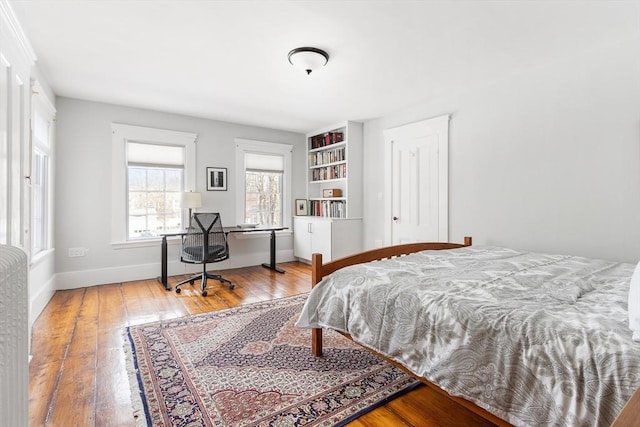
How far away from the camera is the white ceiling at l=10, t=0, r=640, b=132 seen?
2.08 meters

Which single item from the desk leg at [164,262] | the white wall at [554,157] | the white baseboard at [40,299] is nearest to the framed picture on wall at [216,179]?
the desk leg at [164,262]

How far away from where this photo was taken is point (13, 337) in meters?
0.95

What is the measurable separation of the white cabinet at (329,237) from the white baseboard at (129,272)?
0.82 m

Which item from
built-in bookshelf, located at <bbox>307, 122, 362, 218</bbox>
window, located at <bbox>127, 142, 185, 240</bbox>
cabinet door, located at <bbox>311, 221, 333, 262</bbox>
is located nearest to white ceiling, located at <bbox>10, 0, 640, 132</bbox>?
window, located at <bbox>127, 142, 185, 240</bbox>

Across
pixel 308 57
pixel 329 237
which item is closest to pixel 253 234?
pixel 329 237

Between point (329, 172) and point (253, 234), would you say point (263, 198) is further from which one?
point (329, 172)

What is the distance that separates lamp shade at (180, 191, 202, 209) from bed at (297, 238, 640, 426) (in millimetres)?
2884

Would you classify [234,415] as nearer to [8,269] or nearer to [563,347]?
[8,269]

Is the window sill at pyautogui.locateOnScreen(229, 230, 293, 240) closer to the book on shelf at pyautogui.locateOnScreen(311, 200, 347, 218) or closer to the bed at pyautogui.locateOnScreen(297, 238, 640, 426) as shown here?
the book on shelf at pyautogui.locateOnScreen(311, 200, 347, 218)

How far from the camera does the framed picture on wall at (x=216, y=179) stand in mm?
4719

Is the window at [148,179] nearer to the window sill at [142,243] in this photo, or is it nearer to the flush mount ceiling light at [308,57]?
the window sill at [142,243]

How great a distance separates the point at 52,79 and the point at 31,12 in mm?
1380

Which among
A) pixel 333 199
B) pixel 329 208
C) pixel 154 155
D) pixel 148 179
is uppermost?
pixel 154 155

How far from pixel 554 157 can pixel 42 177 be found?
5174 millimetres
